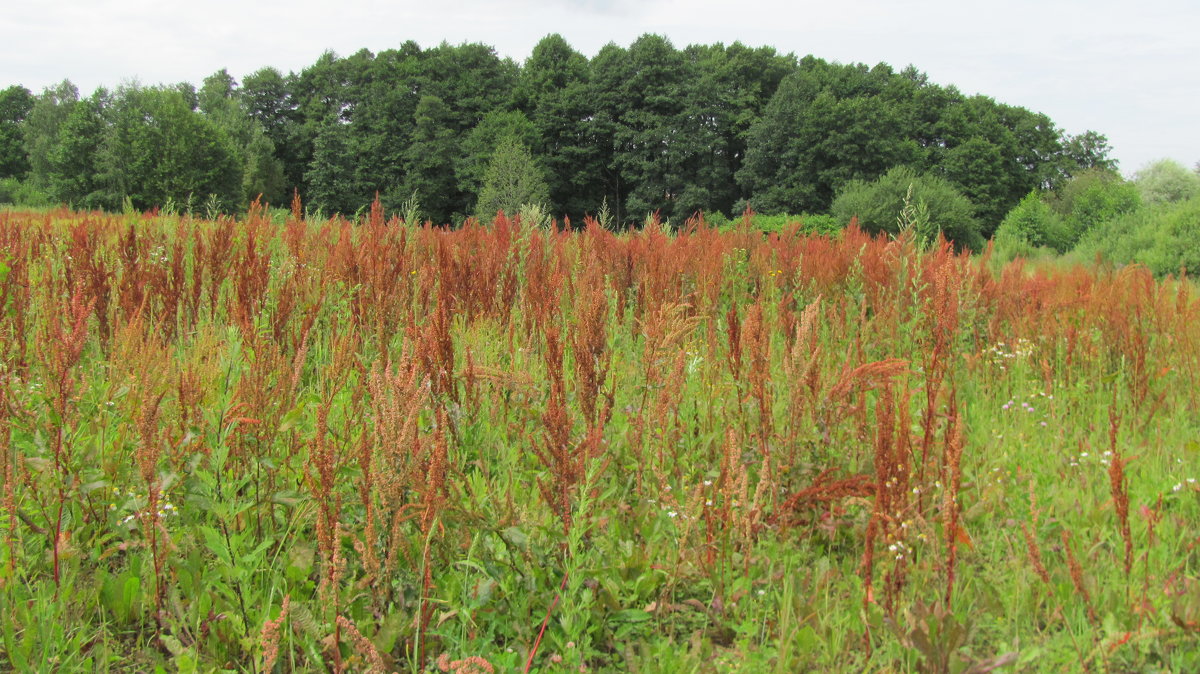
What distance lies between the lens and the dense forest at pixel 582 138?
144 ft

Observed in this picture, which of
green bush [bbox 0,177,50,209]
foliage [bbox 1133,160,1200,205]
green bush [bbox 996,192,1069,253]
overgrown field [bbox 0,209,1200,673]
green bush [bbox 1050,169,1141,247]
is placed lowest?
overgrown field [bbox 0,209,1200,673]

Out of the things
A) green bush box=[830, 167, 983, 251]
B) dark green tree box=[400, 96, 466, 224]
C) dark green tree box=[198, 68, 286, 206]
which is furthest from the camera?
dark green tree box=[198, 68, 286, 206]

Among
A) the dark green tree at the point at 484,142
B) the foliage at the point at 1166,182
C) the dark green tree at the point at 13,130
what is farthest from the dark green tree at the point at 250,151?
the foliage at the point at 1166,182

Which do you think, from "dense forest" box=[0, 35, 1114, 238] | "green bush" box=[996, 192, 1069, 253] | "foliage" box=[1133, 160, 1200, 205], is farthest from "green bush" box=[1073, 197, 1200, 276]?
"foliage" box=[1133, 160, 1200, 205]

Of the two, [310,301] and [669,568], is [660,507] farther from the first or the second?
[310,301]

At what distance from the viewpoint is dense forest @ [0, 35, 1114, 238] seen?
43.8 m

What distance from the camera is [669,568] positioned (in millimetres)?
2189

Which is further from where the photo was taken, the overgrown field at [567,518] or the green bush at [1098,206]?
the green bush at [1098,206]

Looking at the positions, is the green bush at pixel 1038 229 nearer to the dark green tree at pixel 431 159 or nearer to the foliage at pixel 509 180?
the foliage at pixel 509 180

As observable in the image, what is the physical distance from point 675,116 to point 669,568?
4775cm

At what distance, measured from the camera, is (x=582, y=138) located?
50719 mm

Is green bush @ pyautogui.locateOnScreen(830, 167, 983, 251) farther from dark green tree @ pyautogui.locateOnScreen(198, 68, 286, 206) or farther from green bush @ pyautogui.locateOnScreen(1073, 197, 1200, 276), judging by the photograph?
dark green tree @ pyautogui.locateOnScreen(198, 68, 286, 206)

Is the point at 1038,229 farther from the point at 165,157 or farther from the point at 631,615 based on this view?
the point at 165,157

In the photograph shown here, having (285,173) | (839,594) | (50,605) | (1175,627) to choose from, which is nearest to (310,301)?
(50,605)
